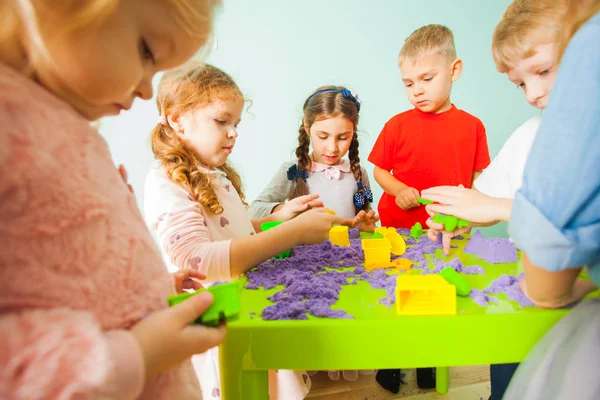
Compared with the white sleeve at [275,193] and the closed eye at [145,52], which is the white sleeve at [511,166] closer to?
the white sleeve at [275,193]

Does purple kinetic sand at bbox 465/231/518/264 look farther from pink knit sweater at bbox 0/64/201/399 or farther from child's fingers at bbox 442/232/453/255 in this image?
pink knit sweater at bbox 0/64/201/399

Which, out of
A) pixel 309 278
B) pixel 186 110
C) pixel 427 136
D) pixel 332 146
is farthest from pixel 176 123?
pixel 427 136

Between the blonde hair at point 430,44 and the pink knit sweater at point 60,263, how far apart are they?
4.14 ft

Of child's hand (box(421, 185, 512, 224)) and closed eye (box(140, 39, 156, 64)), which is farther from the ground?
closed eye (box(140, 39, 156, 64))

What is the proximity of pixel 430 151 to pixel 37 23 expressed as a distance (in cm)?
132

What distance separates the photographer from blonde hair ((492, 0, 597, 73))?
798 millimetres

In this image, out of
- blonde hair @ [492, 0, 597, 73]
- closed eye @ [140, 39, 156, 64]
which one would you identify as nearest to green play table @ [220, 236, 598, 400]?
closed eye @ [140, 39, 156, 64]

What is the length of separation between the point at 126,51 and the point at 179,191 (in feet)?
1.67

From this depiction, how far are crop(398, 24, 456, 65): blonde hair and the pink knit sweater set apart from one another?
126 centimetres

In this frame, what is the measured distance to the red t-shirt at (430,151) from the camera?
146 cm

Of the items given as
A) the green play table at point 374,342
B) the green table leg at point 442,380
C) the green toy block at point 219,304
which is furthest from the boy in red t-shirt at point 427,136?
the green toy block at point 219,304

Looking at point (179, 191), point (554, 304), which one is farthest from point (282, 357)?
point (179, 191)

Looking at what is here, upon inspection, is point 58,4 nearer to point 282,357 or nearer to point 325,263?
point 282,357

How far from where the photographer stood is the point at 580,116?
41cm
